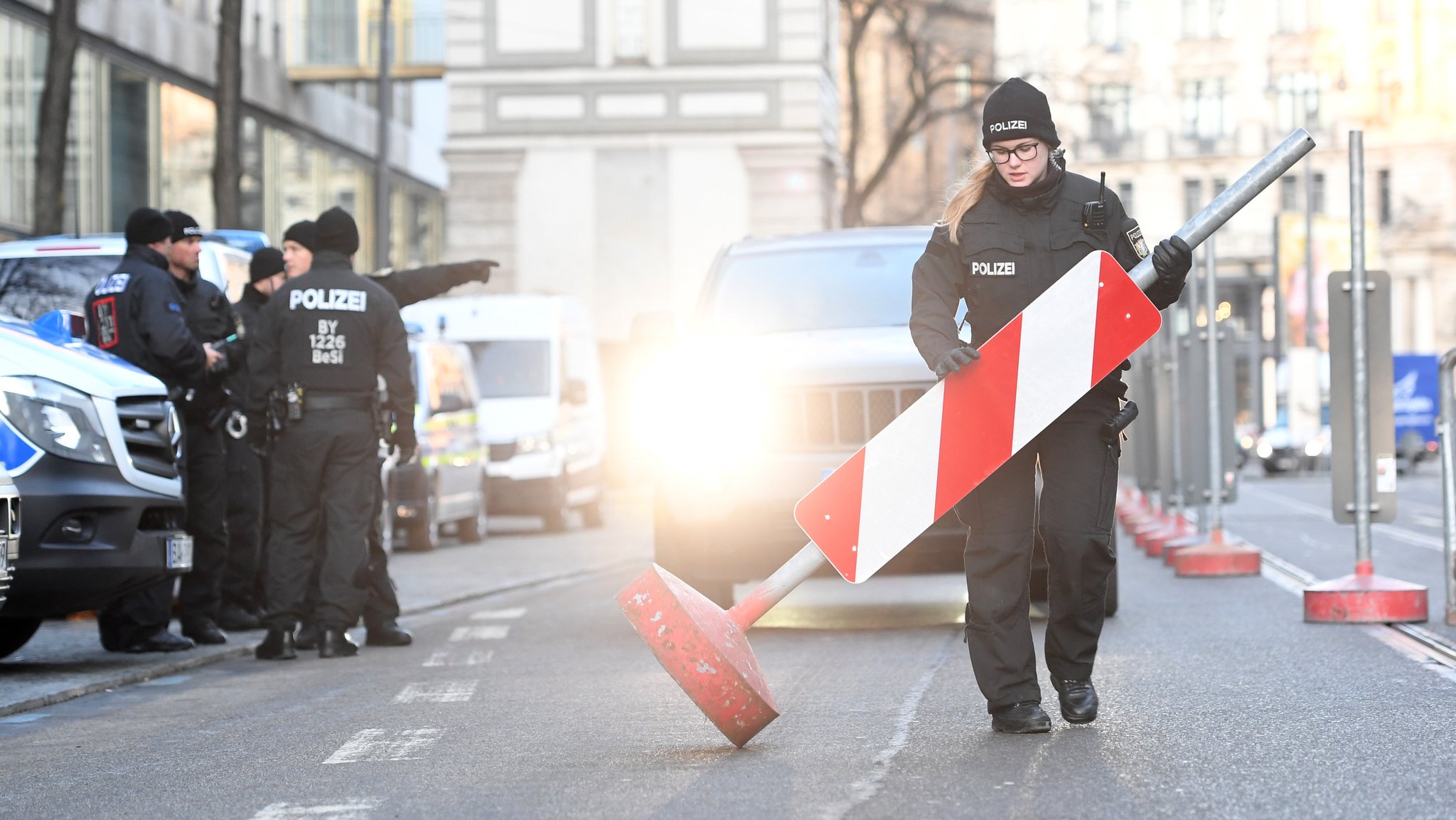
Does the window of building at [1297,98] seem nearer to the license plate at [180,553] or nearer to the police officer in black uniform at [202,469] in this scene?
the police officer in black uniform at [202,469]

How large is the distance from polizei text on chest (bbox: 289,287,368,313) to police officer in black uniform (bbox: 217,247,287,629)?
4.23ft

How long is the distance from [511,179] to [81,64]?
12453 mm

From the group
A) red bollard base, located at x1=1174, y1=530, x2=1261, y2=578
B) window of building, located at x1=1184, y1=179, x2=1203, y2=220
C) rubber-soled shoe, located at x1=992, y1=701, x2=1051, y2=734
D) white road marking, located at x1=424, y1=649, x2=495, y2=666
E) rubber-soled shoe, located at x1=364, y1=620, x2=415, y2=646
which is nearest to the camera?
rubber-soled shoe, located at x1=992, y1=701, x2=1051, y2=734

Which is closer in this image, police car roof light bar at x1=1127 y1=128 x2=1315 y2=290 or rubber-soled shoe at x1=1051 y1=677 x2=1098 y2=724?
rubber-soled shoe at x1=1051 y1=677 x2=1098 y2=724

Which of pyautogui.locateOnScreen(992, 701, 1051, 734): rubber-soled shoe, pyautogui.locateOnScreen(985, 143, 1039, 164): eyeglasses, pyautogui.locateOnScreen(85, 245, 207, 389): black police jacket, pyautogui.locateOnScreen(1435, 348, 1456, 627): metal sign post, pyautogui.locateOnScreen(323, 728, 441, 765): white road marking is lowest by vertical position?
pyautogui.locateOnScreen(323, 728, 441, 765): white road marking

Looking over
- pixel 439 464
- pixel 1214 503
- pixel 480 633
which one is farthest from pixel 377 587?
pixel 439 464

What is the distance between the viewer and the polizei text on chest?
32.8 ft

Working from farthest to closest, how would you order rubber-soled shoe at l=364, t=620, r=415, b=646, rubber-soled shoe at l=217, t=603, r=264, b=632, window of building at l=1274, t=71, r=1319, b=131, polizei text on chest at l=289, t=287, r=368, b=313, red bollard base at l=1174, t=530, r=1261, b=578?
window of building at l=1274, t=71, r=1319, b=131
red bollard base at l=1174, t=530, r=1261, b=578
rubber-soled shoe at l=217, t=603, r=264, b=632
rubber-soled shoe at l=364, t=620, r=415, b=646
polizei text on chest at l=289, t=287, r=368, b=313

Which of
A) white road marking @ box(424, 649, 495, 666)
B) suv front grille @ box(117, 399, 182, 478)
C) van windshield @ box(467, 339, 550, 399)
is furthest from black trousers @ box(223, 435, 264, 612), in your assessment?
van windshield @ box(467, 339, 550, 399)

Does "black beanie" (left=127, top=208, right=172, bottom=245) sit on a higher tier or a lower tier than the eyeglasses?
higher

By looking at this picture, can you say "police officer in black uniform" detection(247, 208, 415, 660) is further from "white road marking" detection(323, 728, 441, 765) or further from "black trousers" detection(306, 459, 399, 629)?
"white road marking" detection(323, 728, 441, 765)

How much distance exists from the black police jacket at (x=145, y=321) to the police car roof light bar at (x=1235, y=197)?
17.7 feet

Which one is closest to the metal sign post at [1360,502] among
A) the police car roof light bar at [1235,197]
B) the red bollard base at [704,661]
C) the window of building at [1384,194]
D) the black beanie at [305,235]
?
the police car roof light bar at [1235,197]

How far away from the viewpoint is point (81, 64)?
2697cm
